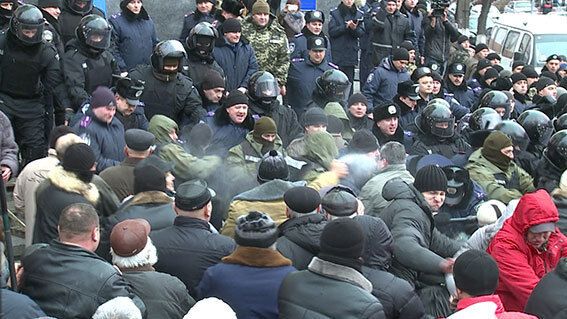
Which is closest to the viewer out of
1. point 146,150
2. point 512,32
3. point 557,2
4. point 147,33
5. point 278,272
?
point 278,272

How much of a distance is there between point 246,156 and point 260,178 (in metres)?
1.10

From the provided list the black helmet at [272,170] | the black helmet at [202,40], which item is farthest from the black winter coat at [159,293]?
the black helmet at [202,40]

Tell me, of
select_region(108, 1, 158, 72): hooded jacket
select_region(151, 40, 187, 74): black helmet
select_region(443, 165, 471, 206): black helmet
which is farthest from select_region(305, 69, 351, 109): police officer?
select_region(443, 165, 471, 206): black helmet

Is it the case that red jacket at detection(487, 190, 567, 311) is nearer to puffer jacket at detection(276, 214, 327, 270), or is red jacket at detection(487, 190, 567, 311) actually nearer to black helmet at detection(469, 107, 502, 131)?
puffer jacket at detection(276, 214, 327, 270)

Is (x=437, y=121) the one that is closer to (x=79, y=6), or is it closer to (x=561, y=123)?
(x=561, y=123)

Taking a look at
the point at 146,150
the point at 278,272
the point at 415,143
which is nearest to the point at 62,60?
the point at 146,150

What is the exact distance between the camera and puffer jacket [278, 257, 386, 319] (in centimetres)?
485

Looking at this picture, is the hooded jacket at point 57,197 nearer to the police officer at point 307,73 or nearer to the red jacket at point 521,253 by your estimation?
the red jacket at point 521,253

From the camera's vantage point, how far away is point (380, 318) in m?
4.86

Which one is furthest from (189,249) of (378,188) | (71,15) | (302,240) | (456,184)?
(71,15)

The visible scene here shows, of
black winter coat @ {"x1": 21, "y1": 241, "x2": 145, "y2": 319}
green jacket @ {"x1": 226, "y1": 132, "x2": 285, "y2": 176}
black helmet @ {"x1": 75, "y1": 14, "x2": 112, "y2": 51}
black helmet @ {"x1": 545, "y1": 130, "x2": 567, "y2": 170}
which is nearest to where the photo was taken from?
black winter coat @ {"x1": 21, "y1": 241, "x2": 145, "y2": 319}

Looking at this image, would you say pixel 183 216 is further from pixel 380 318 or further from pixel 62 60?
pixel 62 60

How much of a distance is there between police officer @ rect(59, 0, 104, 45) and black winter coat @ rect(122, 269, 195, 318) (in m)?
6.34

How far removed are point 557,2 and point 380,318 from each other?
41.6 meters
